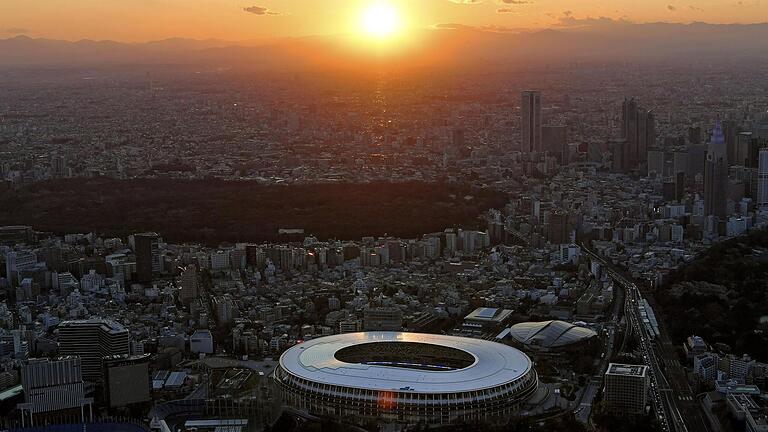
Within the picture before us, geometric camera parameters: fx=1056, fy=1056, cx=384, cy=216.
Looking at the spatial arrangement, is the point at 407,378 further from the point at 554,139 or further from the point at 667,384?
the point at 554,139

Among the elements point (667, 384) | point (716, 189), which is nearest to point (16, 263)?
point (667, 384)

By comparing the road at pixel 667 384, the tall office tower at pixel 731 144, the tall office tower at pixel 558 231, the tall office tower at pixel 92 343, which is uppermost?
the tall office tower at pixel 731 144

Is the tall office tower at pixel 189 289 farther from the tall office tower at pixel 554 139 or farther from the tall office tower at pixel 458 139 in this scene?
the tall office tower at pixel 458 139

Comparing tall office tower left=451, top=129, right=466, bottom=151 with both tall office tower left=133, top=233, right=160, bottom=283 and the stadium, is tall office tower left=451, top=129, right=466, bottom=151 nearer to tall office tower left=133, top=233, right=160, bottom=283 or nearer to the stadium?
tall office tower left=133, top=233, right=160, bottom=283

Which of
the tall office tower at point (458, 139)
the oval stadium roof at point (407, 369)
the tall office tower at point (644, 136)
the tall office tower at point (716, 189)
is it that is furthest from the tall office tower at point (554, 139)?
the oval stadium roof at point (407, 369)

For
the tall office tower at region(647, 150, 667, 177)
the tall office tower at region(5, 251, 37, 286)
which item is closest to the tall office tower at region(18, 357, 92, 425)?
the tall office tower at region(5, 251, 37, 286)

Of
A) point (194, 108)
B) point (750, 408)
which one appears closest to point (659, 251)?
point (750, 408)

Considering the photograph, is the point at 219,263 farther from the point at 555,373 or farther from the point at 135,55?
the point at 135,55
